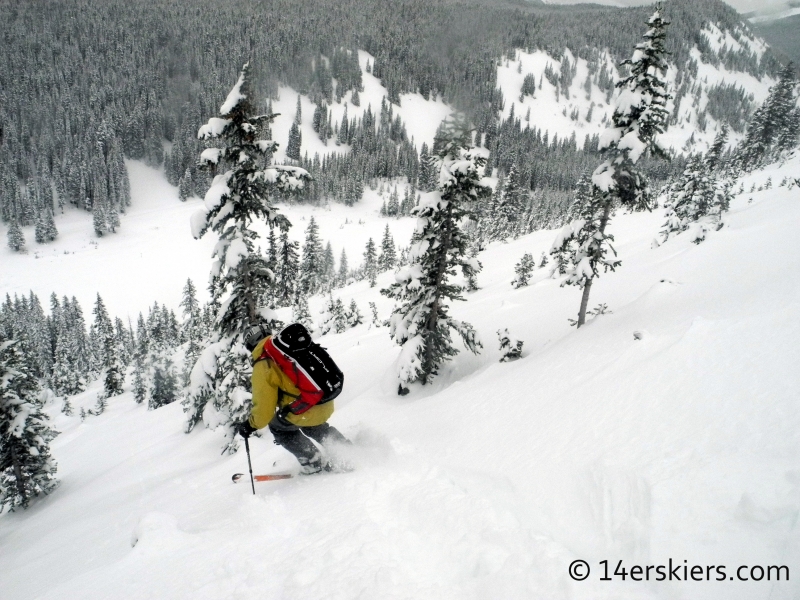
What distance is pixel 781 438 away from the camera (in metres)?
3.67


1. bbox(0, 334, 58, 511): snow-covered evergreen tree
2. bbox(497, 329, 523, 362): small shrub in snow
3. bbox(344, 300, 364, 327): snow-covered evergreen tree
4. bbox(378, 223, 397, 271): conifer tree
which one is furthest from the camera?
bbox(378, 223, 397, 271): conifer tree

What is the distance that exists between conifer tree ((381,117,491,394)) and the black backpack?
7082 millimetres

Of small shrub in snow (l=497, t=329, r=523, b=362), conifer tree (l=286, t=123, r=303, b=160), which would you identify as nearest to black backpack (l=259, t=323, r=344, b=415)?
small shrub in snow (l=497, t=329, r=523, b=362)

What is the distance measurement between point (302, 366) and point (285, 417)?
94 centimetres

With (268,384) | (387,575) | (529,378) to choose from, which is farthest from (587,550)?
(529,378)

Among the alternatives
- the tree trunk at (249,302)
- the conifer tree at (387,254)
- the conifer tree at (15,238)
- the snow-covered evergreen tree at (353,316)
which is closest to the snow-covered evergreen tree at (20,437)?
the tree trunk at (249,302)

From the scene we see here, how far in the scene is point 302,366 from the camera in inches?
206

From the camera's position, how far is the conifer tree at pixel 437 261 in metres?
11.7

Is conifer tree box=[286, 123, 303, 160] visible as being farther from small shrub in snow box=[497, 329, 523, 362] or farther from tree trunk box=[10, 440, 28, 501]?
small shrub in snow box=[497, 329, 523, 362]

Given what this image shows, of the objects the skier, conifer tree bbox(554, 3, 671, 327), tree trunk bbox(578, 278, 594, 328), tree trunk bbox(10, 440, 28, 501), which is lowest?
tree trunk bbox(10, 440, 28, 501)

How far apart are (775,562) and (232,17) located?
241 m

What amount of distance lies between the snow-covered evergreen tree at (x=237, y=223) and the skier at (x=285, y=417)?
477 centimetres

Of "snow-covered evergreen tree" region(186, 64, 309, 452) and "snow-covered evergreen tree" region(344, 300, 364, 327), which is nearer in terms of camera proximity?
"snow-covered evergreen tree" region(186, 64, 309, 452)

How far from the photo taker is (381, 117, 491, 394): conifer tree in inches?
462
